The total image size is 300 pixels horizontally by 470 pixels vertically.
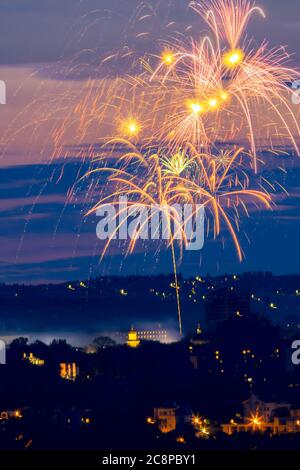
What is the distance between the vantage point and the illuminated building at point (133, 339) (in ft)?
223

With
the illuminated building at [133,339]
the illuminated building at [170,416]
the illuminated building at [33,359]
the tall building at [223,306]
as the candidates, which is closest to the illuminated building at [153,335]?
the illuminated building at [133,339]

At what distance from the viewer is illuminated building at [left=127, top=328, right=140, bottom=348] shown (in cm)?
6782

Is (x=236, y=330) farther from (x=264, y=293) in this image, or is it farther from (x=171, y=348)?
(x=264, y=293)

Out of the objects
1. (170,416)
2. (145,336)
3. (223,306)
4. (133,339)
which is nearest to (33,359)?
(133,339)

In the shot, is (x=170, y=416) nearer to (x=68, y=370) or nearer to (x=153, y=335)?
(x=68, y=370)

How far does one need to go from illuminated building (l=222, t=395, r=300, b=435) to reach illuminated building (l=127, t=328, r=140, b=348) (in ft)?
48.1

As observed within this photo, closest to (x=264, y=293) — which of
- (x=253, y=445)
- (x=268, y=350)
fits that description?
(x=268, y=350)

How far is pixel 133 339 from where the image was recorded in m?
70.0

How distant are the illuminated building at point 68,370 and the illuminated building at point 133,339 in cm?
433

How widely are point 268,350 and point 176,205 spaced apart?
78.6 feet

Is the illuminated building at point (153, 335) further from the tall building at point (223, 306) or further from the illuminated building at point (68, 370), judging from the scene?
the illuminated building at point (68, 370)

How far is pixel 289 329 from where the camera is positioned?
71250 mm

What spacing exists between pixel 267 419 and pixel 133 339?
19069 mm

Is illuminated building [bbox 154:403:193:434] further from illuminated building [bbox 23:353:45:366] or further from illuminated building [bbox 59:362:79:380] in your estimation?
illuminated building [bbox 23:353:45:366]
